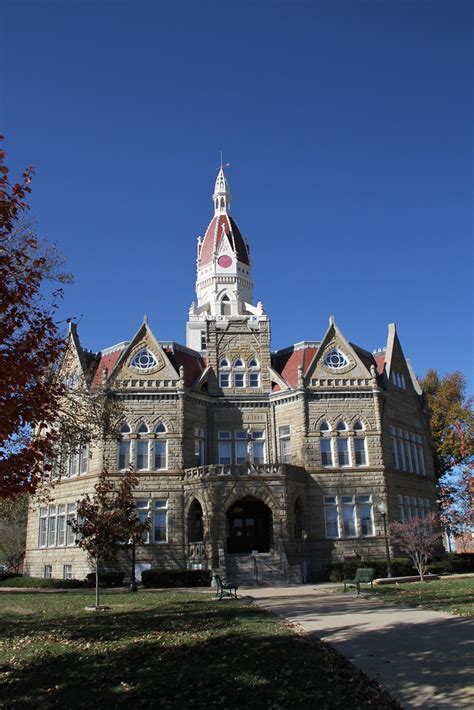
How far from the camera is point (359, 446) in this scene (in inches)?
1519

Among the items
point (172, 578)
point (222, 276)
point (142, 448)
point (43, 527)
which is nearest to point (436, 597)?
point (172, 578)

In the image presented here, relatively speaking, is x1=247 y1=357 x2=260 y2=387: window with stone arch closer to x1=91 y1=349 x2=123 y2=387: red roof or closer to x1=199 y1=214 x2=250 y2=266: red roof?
x1=91 y1=349 x2=123 y2=387: red roof

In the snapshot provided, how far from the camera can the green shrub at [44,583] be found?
3253 cm

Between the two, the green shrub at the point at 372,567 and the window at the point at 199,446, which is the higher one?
the window at the point at 199,446

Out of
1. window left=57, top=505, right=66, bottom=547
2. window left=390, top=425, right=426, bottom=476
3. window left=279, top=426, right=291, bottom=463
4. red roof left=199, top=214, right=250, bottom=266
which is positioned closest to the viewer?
window left=57, top=505, right=66, bottom=547

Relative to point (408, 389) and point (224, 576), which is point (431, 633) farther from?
point (408, 389)

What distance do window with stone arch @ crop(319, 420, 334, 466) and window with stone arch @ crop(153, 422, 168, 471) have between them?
362 inches

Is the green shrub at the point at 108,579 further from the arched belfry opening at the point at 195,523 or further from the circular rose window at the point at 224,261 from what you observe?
the circular rose window at the point at 224,261

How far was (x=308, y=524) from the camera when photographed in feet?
120

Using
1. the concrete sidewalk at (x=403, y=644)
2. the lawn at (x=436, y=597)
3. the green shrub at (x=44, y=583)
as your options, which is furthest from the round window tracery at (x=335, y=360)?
the concrete sidewalk at (x=403, y=644)

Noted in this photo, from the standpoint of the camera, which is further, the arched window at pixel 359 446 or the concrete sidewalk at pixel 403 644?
the arched window at pixel 359 446

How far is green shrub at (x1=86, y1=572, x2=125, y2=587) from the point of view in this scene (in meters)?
31.7

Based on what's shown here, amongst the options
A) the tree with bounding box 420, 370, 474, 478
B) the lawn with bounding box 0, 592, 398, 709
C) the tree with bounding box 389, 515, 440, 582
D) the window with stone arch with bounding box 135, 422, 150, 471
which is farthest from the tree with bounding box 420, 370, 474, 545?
the lawn with bounding box 0, 592, 398, 709

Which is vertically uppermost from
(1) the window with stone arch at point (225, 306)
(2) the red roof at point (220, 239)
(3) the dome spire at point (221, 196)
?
(3) the dome spire at point (221, 196)
